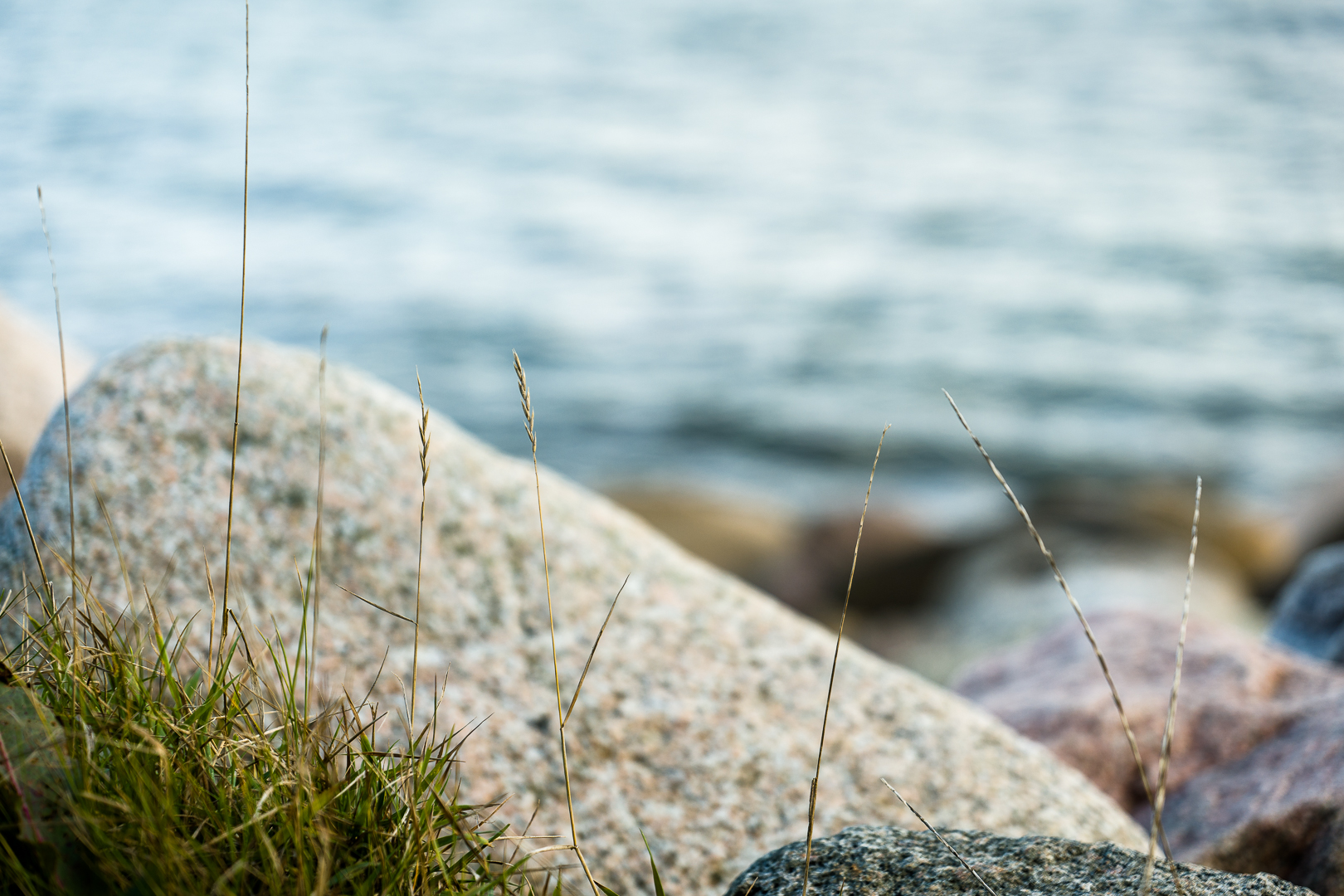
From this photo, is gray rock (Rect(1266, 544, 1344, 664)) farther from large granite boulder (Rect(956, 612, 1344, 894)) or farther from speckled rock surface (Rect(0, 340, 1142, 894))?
speckled rock surface (Rect(0, 340, 1142, 894))

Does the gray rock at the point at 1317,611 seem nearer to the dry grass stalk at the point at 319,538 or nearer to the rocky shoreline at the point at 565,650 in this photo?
the rocky shoreline at the point at 565,650

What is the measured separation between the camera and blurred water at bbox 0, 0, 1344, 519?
13.7 meters

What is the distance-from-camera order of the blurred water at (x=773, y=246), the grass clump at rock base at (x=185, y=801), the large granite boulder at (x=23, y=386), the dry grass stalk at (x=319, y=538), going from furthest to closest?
the blurred water at (x=773, y=246)
the large granite boulder at (x=23, y=386)
the dry grass stalk at (x=319, y=538)
the grass clump at rock base at (x=185, y=801)

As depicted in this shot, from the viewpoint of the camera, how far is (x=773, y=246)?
18734 millimetres

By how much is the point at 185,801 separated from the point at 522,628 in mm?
1468

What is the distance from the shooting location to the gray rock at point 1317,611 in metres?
4.51

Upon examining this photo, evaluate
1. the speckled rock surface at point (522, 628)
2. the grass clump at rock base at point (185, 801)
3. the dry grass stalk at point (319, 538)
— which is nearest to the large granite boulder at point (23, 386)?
the speckled rock surface at point (522, 628)

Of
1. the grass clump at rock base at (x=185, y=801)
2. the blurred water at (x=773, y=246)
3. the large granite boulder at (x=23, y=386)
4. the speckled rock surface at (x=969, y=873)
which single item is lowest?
the blurred water at (x=773, y=246)

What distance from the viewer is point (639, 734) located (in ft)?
8.90

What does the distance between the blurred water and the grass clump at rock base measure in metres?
11.3

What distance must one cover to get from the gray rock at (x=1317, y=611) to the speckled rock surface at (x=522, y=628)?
7.57 ft

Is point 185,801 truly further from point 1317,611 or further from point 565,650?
point 1317,611

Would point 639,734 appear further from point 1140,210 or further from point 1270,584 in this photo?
point 1140,210

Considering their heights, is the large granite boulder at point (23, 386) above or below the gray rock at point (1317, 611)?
above
